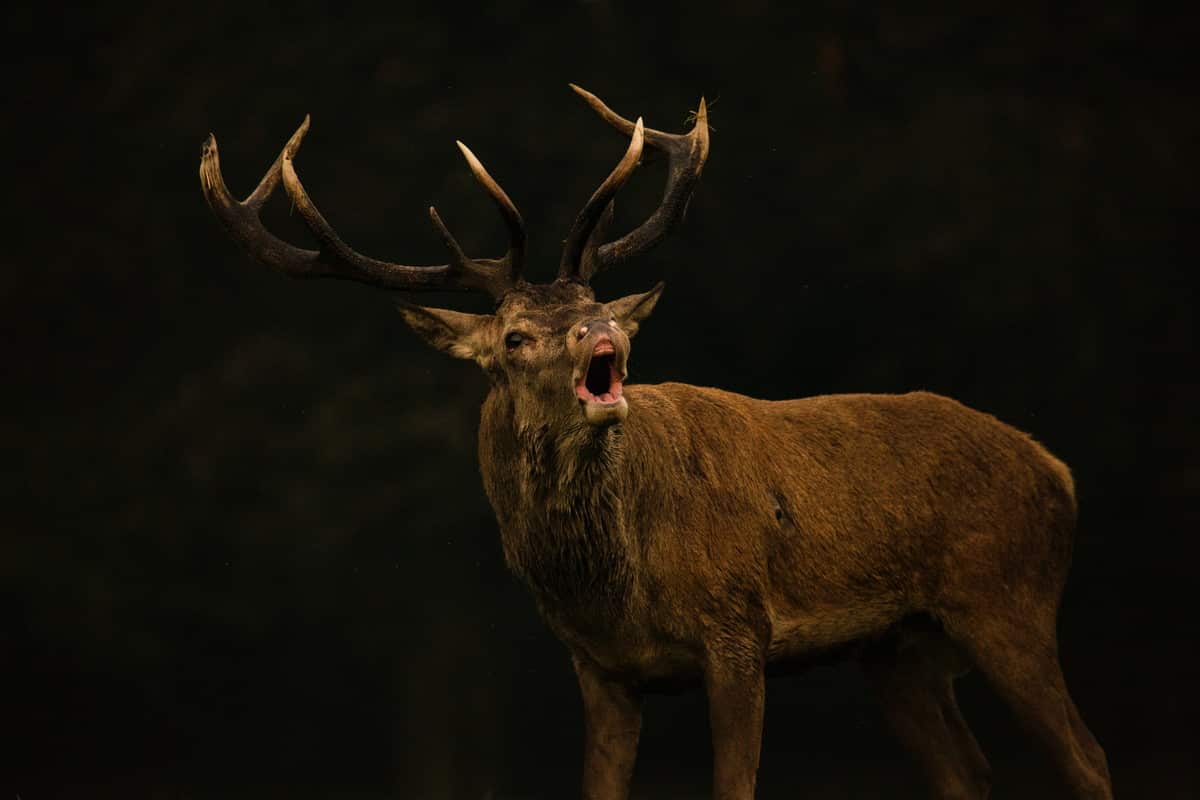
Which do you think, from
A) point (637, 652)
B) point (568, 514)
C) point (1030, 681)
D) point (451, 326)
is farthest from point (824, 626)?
point (451, 326)

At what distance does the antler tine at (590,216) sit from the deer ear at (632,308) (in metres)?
0.16

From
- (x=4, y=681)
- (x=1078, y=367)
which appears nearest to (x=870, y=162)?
(x=1078, y=367)


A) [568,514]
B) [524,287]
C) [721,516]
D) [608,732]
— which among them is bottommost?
[608,732]

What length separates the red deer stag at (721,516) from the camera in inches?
283

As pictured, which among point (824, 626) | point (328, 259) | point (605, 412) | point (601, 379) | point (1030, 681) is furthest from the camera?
point (1030, 681)

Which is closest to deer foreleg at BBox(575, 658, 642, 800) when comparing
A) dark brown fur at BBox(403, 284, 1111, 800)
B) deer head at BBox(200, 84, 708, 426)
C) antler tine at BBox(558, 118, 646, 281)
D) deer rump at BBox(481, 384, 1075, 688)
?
dark brown fur at BBox(403, 284, 1111, 800)

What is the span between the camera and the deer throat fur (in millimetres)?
7117

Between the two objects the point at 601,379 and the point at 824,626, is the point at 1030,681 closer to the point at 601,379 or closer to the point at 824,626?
the point at 824,626

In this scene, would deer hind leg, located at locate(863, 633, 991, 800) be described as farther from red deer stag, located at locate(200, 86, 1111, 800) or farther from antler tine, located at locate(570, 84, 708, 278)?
antler tine, located at locate(570, 84, 708, 278)

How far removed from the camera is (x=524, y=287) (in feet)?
24.0

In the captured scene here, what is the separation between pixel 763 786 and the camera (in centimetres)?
953

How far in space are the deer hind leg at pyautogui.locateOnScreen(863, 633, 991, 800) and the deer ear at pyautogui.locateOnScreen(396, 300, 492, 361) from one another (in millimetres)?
2152

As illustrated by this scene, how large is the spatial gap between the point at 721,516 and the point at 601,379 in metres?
0.83

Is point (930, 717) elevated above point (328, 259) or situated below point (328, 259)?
below
